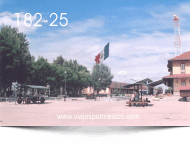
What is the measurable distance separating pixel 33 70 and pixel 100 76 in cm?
2705

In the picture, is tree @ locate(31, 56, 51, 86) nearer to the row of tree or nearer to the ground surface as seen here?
the row of tree

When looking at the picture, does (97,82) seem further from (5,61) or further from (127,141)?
(127,141)

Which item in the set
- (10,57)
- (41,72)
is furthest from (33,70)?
(10,57)

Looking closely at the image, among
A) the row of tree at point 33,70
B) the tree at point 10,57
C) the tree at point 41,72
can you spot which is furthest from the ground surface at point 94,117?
the tree at point 41,72

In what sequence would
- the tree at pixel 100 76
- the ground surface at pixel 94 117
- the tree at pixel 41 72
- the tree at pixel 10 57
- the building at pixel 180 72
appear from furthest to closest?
the tree at pixel 100 76
the tree at pixel 41 72
the building at pixel 180 72
the tree at pixel 10 57
the ground surface at pixel 94 117

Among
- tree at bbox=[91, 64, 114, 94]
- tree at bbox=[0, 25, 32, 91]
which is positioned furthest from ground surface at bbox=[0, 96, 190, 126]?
tree at bbox=[91, 64, 114, 94]

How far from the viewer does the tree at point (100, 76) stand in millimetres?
66000

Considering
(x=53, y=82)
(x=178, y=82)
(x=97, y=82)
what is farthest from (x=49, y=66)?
(x=178, y=82)

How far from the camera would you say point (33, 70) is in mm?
46188

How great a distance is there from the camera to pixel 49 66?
52250 millimetres

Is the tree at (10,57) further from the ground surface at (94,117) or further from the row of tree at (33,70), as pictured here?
the ground surface at (94,117)

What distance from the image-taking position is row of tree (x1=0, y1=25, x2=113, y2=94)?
1228 inches

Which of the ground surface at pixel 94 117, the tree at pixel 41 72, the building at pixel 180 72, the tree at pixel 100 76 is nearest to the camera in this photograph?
the ground surface at pixel 94 117

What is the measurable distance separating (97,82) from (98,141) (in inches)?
2345
